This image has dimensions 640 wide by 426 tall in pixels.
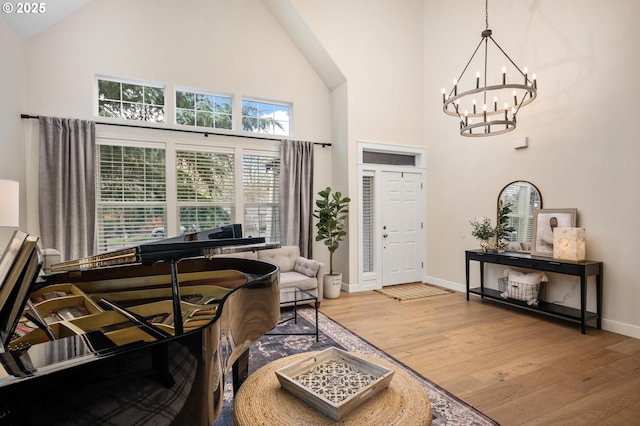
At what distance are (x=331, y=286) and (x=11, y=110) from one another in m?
4.39

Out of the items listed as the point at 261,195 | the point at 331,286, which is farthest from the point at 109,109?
the point at 331,286

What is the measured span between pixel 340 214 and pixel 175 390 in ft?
14.2

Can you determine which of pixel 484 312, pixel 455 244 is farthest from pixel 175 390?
pixel 455 244

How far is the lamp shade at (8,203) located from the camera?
2.51 m

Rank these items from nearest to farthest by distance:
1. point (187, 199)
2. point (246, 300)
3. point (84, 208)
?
1. point (246, 300)
2. point (84, 208)
3. point (187, 199)

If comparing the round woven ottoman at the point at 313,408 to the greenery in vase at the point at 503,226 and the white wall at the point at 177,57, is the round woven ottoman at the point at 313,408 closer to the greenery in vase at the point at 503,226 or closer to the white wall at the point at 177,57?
the greenery in vase at the point at 503,226

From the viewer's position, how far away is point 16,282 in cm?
110

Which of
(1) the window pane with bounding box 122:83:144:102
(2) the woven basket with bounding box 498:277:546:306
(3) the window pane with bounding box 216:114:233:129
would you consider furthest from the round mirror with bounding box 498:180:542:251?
(1) the window pane with bounding box 122:83:144:102

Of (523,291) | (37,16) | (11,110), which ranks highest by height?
(37,16)

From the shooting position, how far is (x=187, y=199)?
15.1 feet

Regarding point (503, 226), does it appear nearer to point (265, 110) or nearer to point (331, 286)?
point (331, 286)

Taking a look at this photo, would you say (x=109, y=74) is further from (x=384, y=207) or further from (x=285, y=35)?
(x=384, y=207)

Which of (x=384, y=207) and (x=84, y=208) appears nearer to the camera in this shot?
(x=84, y=208)

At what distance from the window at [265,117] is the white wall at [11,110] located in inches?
104
